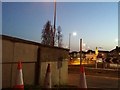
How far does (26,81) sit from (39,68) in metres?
1.23

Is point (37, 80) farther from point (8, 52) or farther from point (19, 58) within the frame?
point (8, 52)

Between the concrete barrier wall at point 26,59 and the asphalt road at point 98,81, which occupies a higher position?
the concrete barrier wall at point 26,59

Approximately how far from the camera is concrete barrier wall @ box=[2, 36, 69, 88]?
8.72m

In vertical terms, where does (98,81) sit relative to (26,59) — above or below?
below

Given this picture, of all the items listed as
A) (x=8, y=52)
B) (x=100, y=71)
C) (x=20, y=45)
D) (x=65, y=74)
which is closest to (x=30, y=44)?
(x=20, y=45)

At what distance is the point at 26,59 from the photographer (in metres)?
10.1

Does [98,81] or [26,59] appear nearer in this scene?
[26,59]

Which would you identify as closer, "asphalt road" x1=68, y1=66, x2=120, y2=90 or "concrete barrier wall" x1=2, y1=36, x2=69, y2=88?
"concrete barrier wall" x1=2, y1=36, x2=69, y2=88

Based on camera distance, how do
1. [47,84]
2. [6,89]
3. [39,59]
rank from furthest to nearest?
[39,59], [6,89], [47,84]

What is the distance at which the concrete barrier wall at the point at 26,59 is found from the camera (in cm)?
872

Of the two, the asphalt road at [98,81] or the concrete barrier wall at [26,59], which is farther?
the asphalt road at [98,81]

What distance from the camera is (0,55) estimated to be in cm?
827

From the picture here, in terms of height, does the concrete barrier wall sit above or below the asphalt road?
above

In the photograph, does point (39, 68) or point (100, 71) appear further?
point (100, 71)
